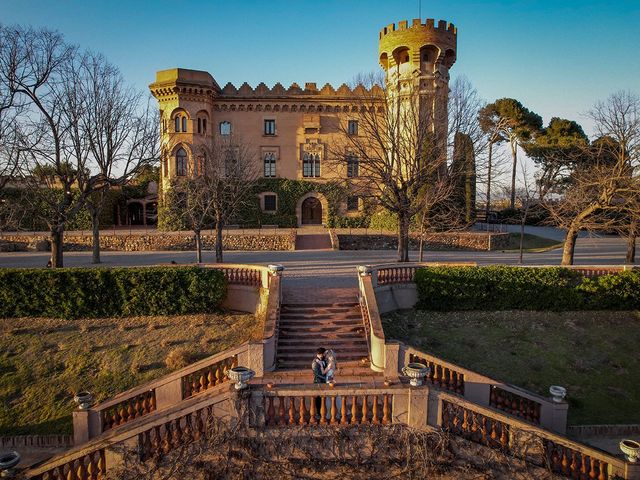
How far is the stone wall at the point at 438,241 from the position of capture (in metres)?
29.9

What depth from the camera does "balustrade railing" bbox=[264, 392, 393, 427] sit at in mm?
7844

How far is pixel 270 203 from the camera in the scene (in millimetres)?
38906

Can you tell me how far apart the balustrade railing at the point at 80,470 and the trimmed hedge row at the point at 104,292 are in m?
7.37

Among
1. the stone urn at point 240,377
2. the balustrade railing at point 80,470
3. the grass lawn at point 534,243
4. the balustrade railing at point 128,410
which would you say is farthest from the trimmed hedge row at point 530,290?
the grass lawn at point 534,243

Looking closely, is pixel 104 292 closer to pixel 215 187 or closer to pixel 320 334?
pixel 320 334

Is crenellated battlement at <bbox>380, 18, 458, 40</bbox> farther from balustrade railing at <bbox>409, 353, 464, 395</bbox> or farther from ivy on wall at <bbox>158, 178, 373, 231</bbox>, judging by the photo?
balustrade railing at <bbox>409, 353, 464, 395</bbox>

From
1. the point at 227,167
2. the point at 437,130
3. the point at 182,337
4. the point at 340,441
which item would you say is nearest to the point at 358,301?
the point at 182,337

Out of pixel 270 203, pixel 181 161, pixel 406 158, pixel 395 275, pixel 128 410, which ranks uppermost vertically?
pixel 181 161

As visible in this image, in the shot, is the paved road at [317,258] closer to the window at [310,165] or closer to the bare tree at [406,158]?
the bare tree at [406,158]

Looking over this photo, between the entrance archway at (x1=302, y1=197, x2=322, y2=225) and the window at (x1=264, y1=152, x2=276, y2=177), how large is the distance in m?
4.00

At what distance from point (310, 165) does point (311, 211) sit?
166 inches

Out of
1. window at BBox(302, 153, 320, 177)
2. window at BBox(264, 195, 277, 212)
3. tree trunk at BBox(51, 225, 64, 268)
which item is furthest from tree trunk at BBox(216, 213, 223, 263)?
window at BBox(302, 153, 320, 177)

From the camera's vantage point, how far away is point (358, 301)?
14.5 meters

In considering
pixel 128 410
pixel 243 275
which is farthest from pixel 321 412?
pixel 243 275
